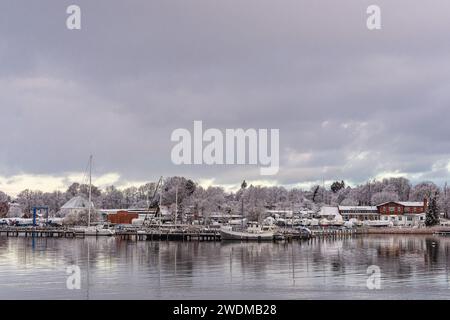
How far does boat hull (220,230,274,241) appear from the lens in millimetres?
100562

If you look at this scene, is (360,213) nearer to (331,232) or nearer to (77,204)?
(331,232)

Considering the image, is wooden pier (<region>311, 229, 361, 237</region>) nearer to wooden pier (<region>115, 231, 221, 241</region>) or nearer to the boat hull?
the boat hull

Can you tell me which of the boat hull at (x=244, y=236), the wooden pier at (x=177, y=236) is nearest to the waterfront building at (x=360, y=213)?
the boat hull at (x=244, y=236)

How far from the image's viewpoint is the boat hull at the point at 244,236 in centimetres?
10056

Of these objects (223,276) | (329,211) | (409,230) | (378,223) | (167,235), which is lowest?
(409,230)

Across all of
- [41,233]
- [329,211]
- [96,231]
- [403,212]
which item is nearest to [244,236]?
[96,231]

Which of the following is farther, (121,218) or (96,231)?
(121,218)

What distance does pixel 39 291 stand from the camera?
38.2 m

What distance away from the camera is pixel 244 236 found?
331 feet

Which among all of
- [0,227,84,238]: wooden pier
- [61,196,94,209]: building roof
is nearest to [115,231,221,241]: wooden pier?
[0,227,84,238]: wooden pier

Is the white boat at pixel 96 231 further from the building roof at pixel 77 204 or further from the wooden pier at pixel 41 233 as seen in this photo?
the building roof at pixel 77 204
